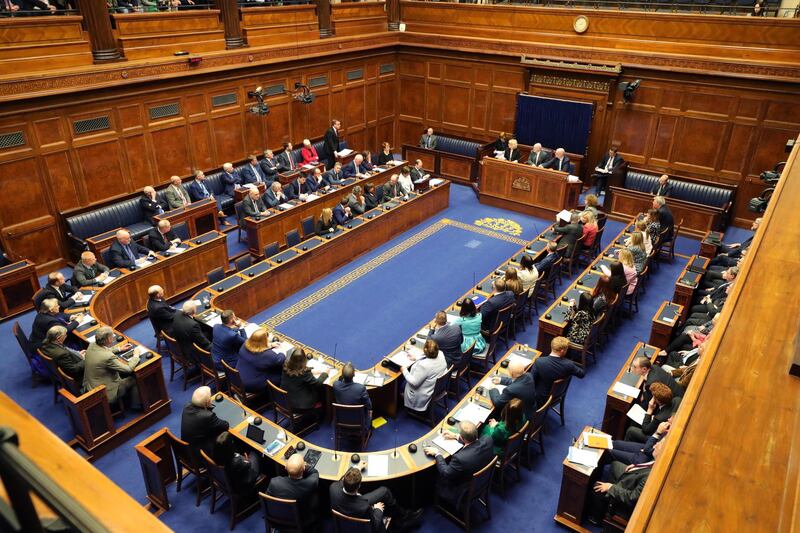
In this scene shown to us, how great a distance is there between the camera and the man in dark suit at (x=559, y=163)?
13345 mm

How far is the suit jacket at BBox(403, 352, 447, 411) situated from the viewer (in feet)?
22.4

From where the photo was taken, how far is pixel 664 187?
42.4ft

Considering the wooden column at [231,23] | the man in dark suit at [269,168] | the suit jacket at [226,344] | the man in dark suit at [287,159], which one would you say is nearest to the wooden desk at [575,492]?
the suit jacket at [226,344]

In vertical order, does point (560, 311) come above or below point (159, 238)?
below

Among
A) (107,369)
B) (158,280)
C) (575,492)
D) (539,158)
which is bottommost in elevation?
(575,492)

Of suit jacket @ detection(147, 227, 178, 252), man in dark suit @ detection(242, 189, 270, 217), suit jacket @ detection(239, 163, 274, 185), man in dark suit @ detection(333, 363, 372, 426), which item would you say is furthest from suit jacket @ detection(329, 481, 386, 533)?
suit jacket @ detection(239, 163, 274, 185)

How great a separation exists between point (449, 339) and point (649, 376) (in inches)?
94.2

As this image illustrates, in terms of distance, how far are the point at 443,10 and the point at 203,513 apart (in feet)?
47.7

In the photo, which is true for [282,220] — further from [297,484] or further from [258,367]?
[297,484]

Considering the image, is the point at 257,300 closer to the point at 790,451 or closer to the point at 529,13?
the point at 790,451

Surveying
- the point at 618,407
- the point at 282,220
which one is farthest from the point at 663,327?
the point at 282,220

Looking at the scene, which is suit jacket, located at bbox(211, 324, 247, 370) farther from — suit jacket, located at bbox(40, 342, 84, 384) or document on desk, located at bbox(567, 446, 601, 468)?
document on desk, located at bbox(567, 446, 601, 468)

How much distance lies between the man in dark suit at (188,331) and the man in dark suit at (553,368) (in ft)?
14.0

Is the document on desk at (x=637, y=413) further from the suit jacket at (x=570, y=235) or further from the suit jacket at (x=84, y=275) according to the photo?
the suit jacket at (x=84, y=275)
